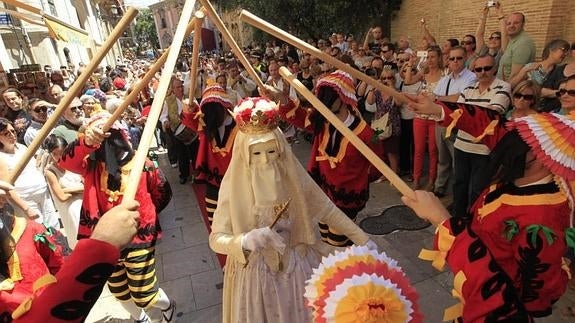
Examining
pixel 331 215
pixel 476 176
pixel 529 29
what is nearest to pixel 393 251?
pixel 476 176

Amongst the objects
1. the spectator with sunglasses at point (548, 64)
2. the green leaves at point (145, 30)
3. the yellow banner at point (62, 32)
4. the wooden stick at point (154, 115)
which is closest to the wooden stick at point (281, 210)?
the wooden stick at point (154, 115)

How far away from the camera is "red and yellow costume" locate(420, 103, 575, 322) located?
166 centimetres

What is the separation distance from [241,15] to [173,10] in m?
75.2

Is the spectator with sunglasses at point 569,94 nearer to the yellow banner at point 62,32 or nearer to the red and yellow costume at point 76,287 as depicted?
the red and yellow costume at point 76,287

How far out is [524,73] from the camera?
5.02 meters

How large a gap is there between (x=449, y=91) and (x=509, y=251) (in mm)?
3453

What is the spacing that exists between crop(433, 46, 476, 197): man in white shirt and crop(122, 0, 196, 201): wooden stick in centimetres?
364

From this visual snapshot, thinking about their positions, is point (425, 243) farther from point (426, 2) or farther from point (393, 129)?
point (426, 2)

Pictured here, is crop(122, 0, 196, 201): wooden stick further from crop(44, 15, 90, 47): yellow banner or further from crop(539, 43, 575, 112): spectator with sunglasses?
crop(44, 15, 90, 47): yellow banner

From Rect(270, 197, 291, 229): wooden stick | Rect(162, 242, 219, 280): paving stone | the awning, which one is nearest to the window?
the awning

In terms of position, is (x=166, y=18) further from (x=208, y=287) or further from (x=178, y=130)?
(x=208, y=287)

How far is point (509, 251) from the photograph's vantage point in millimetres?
1954

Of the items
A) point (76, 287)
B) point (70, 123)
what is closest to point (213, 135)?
point (70, 123)

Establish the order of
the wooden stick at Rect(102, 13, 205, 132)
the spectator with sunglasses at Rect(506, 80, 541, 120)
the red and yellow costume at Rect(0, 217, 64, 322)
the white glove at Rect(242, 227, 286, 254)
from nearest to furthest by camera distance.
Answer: the red and yellow costume at Rect(0, 217, 64, 322)
the white glove at Rect(242, 227, 286, 254)
the wooden stick at Rect(102, 13, 205, 132)
the spectator with sunglasses at Rect(506, 80, 541, 120)
